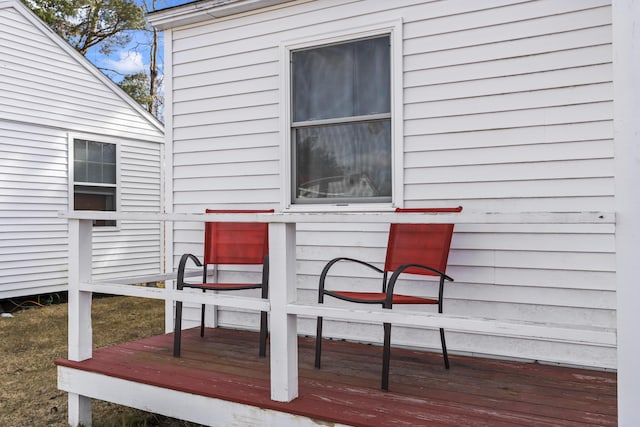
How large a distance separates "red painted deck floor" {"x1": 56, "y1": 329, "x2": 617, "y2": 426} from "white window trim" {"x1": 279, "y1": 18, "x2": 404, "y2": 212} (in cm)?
91

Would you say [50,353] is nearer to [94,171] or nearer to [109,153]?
[94,171]

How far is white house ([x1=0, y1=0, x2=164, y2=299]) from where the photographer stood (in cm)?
680

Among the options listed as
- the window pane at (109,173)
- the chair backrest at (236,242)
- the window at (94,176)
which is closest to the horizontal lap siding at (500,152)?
the chair backrest at (236,242)

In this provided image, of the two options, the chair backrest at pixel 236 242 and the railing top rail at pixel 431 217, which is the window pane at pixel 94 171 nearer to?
the chair backrest at pixel 236 242

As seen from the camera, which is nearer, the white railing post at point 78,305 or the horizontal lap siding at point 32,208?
the white railing post at point 78,305

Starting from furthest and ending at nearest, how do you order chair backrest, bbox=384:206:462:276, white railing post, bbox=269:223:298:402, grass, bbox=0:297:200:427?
grass, bbox=0:297:200:427 < chair backrest, bbox=384:206:462:276 < white railing post, bbox=269:223:298:402

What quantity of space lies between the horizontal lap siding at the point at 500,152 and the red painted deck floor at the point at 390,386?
32 centimetres

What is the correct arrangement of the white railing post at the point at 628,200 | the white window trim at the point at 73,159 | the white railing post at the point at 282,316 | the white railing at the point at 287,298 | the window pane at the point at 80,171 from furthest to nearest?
1. the window pane at the point at 80,171
2. the white window trim at the point at 73,159
3. the white railing post at the point at 282,316
4. the white railing at the point at 287,298
5. the white railing post at the point at 628,200

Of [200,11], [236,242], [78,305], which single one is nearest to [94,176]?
[200,11]

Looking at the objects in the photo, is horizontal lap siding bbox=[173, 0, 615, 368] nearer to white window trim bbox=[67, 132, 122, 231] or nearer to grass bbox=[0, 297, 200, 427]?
grass bbox=[0, 297, 200, 427]

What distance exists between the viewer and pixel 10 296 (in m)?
6.73

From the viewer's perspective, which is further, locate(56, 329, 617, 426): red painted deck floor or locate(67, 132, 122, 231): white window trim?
locate(67, 132, 122, 231): white window trim

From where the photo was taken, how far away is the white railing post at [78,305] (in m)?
2.91

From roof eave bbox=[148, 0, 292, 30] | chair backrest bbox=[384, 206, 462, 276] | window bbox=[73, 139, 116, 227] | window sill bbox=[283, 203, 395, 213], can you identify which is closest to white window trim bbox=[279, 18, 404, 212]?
window sill bbox=[283, 203, 395, 213]
